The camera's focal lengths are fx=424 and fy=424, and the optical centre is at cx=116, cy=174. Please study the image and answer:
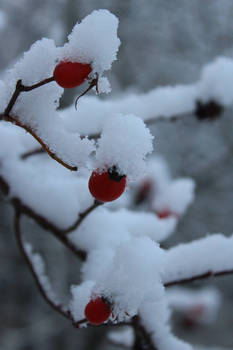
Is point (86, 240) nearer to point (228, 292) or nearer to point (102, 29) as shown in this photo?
point (102, 29)

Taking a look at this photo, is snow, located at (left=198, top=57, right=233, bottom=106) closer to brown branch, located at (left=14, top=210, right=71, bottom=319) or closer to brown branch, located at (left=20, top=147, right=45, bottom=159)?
brown branch, located at (left=20, top=147, right=45, bottom=159)

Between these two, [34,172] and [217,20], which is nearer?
[34,172]

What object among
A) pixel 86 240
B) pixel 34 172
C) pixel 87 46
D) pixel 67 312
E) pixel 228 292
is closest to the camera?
pixel 87 46

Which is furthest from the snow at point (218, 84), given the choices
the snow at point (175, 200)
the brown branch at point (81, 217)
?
the brown branch at point (81, 217)

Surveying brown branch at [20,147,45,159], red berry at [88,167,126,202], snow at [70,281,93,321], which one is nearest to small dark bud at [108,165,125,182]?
red berry at [88,167,126,202]

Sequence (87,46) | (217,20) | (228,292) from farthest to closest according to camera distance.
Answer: (228,292) < (217,20) < (87,46)

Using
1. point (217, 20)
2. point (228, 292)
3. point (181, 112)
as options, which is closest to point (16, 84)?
point (181, 112)
